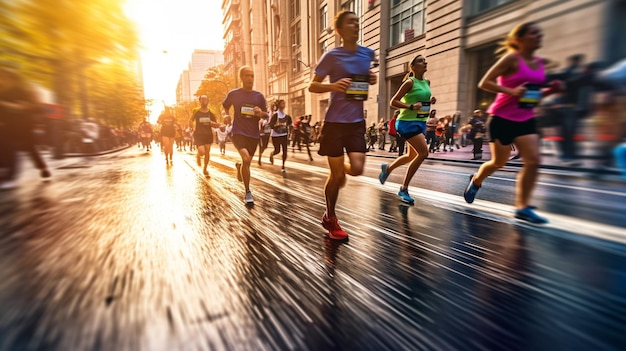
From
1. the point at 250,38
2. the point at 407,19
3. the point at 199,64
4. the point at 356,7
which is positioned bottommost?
the point at 407,19

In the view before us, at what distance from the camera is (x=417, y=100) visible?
461 centimetres

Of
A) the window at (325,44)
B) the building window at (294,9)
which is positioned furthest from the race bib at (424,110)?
the building window at (294,9)

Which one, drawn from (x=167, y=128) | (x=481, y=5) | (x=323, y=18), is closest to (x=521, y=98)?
(x=167, y=128)

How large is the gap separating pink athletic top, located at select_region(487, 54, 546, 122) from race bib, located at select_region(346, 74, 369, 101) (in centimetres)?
151

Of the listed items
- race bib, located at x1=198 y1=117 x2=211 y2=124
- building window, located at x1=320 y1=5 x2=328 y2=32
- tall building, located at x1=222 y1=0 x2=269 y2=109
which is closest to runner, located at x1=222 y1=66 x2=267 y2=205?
race bib, located at x1=198 y1=117 x2=211 y2=124

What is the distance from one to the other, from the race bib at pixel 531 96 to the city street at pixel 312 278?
1.14m

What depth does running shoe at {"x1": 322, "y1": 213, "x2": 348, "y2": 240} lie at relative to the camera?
296 cm

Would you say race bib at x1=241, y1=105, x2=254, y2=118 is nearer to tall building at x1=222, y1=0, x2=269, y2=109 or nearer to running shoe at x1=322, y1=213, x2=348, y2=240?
running shoe at x1=322, y1=213, x2=348, y2=240

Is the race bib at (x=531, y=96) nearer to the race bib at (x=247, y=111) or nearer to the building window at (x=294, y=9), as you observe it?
the race bib at (x=247, y=111)

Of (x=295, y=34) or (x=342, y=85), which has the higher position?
(x=295, y=34)

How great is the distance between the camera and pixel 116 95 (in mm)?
3672

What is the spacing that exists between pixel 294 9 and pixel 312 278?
148 ft

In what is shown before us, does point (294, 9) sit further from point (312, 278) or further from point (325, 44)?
point (312, 278)

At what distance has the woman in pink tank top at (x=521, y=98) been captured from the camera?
3.27 m
